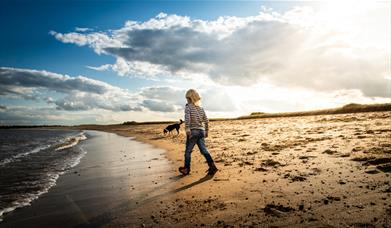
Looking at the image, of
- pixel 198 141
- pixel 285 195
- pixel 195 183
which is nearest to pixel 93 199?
pixel 195 183

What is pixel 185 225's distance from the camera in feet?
16.0

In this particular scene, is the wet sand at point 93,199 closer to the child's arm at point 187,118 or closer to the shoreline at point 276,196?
the shoreline at point 276,196

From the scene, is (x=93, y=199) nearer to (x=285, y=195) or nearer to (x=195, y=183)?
(x=195, y=183)

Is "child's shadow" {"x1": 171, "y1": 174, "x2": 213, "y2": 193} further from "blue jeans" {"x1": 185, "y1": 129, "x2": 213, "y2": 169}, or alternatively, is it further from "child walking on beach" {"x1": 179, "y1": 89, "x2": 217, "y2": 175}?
"blue jeans" {"x1": 185, "y1": 129, "x2": 213, "y2": 169}

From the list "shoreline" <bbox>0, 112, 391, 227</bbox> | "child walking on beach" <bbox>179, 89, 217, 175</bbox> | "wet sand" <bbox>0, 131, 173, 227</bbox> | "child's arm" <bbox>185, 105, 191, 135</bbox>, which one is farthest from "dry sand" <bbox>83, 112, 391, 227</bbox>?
"child's arm" <bbox>185, 105, 191, 135</bbox>

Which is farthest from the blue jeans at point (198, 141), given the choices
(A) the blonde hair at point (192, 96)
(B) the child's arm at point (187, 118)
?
(A) the blonde hair at point (192, 96)

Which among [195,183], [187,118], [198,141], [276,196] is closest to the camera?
[276,196]

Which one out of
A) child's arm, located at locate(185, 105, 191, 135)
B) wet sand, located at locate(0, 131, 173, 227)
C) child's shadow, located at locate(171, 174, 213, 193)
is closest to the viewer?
wet sand, located at locate(0, 131, 173, 227)

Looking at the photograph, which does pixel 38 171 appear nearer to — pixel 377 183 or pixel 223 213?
pixel 223 213

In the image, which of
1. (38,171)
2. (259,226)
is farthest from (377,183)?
(38,171)

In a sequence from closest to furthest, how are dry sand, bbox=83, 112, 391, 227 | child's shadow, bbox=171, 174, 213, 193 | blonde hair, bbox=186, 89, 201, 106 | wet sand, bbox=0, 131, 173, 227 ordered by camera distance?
dry sand, bbox=83, 112, 391, 227, wet sand, bbox=0, 131, 173, 227, child's shadow, bbox=171, 174, 213, 193, blonde hair, bbox=186, 89, 201, 106

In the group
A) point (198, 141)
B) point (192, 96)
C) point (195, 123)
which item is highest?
point (192, 96)

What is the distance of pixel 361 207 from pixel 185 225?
306 centimetres

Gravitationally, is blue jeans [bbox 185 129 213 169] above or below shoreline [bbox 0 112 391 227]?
above
